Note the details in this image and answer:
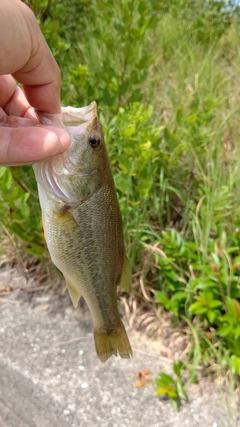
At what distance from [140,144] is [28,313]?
4.32ft

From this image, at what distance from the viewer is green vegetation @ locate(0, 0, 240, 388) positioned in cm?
210

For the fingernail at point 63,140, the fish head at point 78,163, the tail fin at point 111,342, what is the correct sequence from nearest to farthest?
the fingernail at point 63,140, the fish head at point 78,163, the tail fin at point 111,342

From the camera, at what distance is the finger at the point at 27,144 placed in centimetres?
102

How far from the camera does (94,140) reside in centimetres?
129

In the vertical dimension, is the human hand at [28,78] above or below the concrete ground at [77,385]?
above

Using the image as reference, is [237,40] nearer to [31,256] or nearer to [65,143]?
[31,256]

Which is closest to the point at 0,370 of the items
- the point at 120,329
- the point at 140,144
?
the point at 120,329

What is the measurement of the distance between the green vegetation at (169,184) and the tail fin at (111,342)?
53cm

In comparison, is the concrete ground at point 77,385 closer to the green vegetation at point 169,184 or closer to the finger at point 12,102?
the green vegetation at point 169,184

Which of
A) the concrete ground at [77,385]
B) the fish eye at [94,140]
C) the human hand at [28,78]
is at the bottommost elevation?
the concrete ground at [77,385]

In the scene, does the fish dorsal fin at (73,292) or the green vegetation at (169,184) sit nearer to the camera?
the fish dorsal fin at (73,292)

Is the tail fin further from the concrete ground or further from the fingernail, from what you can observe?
the fingernail

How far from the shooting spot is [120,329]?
5.38 feet

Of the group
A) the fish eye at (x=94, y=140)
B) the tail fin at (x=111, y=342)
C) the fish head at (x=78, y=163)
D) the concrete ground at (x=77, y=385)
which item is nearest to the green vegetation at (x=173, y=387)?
the concrete ground at (x=77, y=385)
